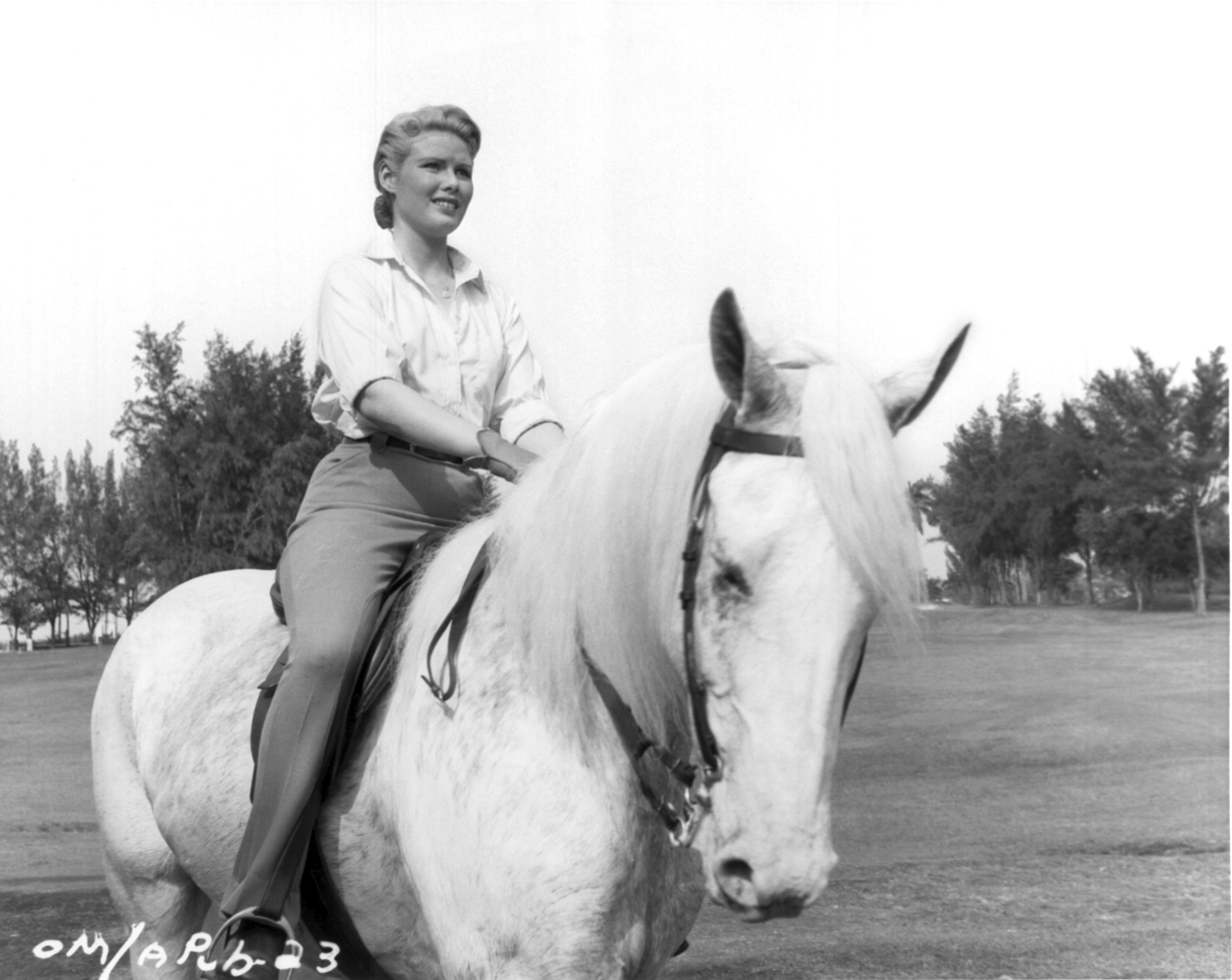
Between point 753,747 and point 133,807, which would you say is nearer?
point 753,747

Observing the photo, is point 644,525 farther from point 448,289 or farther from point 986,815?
point 986,815

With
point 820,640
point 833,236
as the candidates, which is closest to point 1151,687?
point 833,236

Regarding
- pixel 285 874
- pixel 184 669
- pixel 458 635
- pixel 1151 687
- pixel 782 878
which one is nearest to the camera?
pixel 782 878

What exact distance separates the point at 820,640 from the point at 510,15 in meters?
4.72

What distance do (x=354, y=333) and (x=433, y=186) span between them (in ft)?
1.37

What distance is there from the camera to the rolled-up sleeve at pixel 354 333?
2.63 m

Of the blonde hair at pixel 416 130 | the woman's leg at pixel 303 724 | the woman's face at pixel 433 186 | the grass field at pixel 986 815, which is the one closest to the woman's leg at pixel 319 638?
the woman's leg at pixel 303 724

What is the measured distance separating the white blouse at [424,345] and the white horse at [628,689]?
395 mm

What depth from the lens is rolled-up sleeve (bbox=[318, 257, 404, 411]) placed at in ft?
8.63

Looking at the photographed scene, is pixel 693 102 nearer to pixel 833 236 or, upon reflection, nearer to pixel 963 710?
pixel 833 236

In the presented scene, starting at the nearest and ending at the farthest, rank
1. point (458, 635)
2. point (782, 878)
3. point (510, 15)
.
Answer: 1. point (782, 878)
2. point (458, 635)
3. point (510, 15)

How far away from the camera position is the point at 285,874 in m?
2.53

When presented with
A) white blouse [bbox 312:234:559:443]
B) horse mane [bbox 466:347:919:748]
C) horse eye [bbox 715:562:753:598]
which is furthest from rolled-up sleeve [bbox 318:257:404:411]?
horse eye [bbox 715:562:753:598]

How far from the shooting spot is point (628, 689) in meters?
2.06
